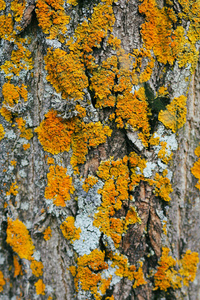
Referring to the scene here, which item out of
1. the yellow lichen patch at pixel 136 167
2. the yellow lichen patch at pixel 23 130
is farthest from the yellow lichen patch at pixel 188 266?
the yellow lichen patch at pixel 23 130

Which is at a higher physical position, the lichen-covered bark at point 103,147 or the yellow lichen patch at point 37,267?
the lichen-covered bark at point 103,147

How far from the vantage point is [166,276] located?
4.22ft

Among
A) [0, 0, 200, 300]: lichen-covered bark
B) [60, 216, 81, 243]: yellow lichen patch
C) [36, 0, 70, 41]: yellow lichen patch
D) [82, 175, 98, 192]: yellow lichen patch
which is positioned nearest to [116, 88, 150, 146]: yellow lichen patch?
[0, 0, 200, 300]: lichen-covered bark

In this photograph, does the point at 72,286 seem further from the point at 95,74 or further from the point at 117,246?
the point at 95,74

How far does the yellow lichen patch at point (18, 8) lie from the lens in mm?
1201

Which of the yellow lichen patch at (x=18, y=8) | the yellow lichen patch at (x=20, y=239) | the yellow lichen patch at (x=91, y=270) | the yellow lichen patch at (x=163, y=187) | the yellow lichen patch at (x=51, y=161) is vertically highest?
the yellow lichen patch at (x=18, y=8)

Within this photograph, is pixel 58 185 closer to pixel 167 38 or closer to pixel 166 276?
pixel 166 276

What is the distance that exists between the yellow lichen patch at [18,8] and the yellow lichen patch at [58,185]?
0.86 m

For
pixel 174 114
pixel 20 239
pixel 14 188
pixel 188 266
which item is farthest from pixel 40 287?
pixel 174 114

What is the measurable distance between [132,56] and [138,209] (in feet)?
2.89

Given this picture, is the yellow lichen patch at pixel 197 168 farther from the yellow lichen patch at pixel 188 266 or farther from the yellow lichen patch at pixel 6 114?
the yellow lichen patch at pixel 6 114

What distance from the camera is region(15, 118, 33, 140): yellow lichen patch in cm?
132

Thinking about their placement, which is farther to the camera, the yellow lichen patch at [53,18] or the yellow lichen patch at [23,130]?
the yellow lichen patch at [23,130]

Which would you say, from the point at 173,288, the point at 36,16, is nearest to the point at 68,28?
the point at 36,16
